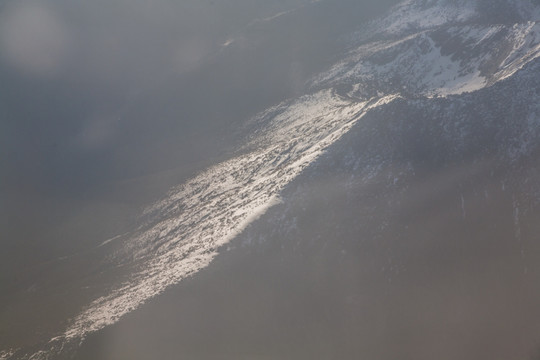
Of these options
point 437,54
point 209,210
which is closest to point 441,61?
point 437,54

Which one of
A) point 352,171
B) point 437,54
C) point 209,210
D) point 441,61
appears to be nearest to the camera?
point 352,171

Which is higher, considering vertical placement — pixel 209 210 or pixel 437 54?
pixel 437 54

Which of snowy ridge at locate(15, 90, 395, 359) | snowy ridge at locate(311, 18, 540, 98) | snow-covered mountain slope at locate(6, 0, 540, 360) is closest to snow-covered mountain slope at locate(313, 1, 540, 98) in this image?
snowy ridge at locate(311, 18, 540, 98)

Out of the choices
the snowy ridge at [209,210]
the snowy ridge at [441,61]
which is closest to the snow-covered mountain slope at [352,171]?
the snowy ridge at [209,210]

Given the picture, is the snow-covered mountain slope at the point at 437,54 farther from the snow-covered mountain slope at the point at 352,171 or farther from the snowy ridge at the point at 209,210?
the snowy ridge at the point at 209,210

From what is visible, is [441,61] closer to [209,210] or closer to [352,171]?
[352,171]

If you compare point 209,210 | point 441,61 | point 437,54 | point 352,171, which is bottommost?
point 209,210

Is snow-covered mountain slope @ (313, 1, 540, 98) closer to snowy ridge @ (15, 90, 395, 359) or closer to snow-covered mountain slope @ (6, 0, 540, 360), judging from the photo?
snow-covered mountain slope @ (6, 0, 540, 360)
